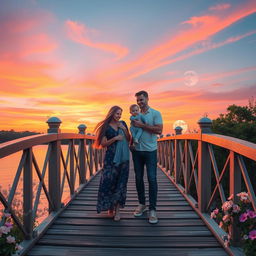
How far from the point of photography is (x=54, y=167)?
3.69 m

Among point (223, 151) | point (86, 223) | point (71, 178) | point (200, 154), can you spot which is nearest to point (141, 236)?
point (86, 223)

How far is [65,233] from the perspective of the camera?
3.14 metres

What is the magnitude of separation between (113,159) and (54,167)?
810mm

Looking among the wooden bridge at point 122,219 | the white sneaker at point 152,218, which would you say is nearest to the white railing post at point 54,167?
the wooden bridge at point 122,219

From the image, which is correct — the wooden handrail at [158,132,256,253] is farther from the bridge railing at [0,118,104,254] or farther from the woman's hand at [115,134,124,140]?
the bridge railing at [0,118,104,254]

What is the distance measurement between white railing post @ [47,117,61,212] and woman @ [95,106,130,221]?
1.86 feet

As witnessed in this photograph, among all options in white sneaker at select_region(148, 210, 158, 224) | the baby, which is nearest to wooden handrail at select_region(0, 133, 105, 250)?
the baby

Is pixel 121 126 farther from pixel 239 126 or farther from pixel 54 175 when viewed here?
pixel 239 126

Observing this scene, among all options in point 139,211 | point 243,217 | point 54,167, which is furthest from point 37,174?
point 243,217

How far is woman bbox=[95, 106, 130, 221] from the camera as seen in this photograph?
359 cm

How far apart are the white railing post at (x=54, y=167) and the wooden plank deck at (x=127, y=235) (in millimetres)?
261

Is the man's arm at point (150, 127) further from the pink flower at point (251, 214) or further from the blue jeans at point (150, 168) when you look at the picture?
the pink flower at point (251, 214)

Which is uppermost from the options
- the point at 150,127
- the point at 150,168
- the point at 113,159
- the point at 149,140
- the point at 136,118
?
the point at 136,118

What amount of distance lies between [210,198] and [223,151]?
18.3 meters
